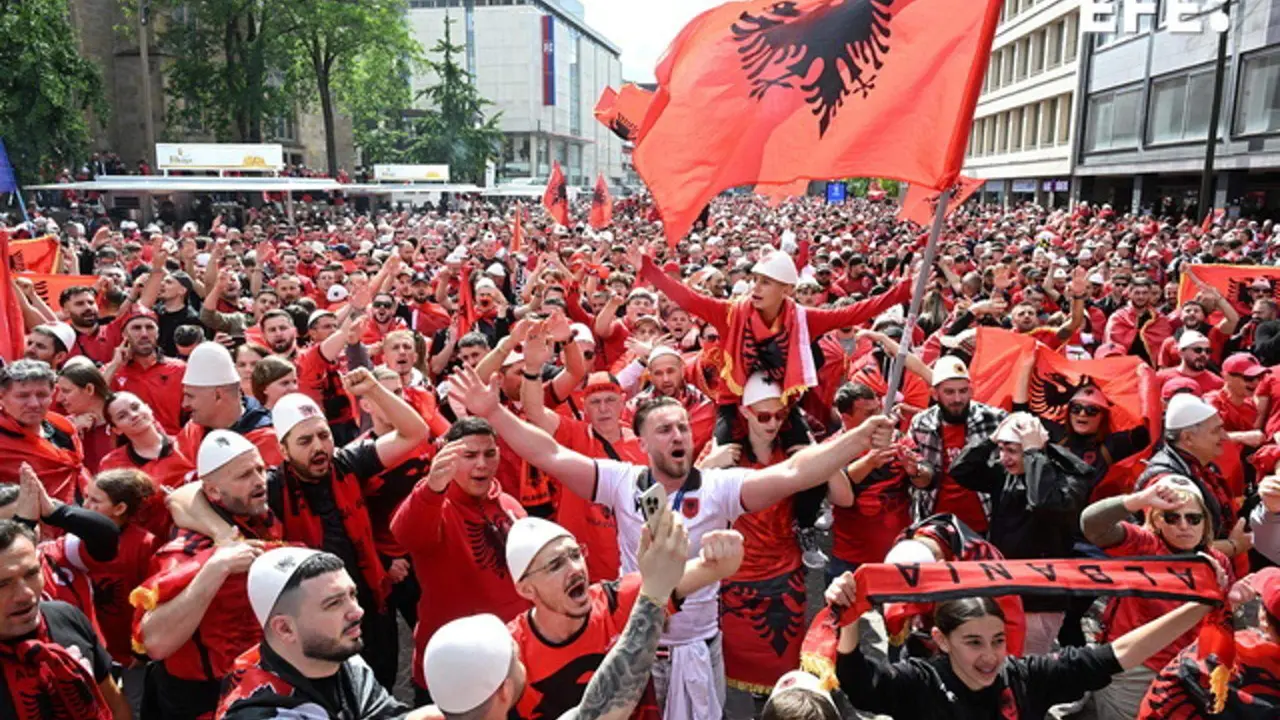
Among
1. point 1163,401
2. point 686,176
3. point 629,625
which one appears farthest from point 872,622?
point 629,625

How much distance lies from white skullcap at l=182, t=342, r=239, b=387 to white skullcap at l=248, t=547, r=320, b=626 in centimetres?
230

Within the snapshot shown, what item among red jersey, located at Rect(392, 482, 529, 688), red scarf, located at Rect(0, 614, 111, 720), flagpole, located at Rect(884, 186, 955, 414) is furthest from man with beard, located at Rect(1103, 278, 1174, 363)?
red scarf, located at Rect(0, 614, 111, 720)

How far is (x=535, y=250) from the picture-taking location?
58.3 ft

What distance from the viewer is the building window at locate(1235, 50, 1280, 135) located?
2667 centimetres

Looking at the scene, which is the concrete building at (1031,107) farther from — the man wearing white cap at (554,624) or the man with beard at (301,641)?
the man with beard at (301,641)

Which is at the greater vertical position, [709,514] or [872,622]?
[709,514]

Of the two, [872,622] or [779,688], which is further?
[872,622]

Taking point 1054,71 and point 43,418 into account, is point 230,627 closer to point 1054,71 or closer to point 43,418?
point 43,418

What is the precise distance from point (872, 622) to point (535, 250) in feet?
42.9

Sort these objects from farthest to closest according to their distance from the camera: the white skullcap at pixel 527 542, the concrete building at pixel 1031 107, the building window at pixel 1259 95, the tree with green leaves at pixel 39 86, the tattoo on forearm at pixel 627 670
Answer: the concrete building at pixel 1031 107, the building window at pixel 1259 95, the tree with green leaves at pixel 39 86, the white skullcap at pixel 527 542, the tattoo on forearm at pixel 627 670

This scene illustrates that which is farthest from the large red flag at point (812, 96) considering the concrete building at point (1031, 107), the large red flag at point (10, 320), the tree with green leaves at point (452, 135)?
the tree with green leaves at point (452, 135)

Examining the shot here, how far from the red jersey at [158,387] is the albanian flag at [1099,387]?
598cm

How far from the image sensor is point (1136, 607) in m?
3.93

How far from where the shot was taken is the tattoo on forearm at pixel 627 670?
2.32 m
